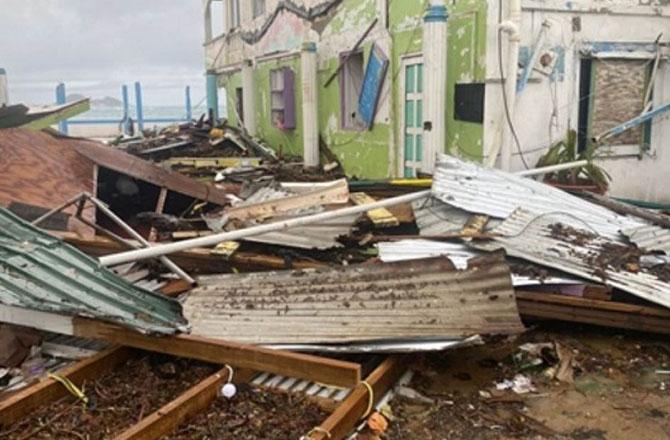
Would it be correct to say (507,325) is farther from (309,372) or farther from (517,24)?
(517,24)

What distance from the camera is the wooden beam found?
4.37 meters

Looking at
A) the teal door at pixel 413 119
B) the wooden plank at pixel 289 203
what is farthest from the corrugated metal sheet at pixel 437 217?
the teal door at pixel 413 119

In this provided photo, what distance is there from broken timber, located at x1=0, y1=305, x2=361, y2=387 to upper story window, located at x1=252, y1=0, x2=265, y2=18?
44.2 ft

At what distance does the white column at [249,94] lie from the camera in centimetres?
1647

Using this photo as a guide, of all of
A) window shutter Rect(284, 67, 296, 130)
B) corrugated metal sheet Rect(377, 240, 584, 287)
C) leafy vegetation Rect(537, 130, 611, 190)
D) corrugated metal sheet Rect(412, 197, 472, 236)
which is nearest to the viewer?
corrugated metal sheet Rect(377, 240, 584, 287)

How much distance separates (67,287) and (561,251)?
3.59 m

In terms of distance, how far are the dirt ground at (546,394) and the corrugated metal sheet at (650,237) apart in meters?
0.94

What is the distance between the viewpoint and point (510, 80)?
24.9 feet

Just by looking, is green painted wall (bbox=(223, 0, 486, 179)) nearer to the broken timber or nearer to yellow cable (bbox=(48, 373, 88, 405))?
the broken timber

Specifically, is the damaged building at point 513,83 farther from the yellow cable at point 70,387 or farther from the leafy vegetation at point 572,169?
the yellow cable at point 70,387

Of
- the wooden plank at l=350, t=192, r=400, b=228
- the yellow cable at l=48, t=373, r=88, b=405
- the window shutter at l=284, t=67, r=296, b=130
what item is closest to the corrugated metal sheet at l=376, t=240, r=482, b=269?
the wooden plank at l=350, t=192, r=400, b=228

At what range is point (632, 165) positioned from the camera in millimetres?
8852

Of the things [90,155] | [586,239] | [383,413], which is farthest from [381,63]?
[383,413]

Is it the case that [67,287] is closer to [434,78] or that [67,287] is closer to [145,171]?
[145,171]
